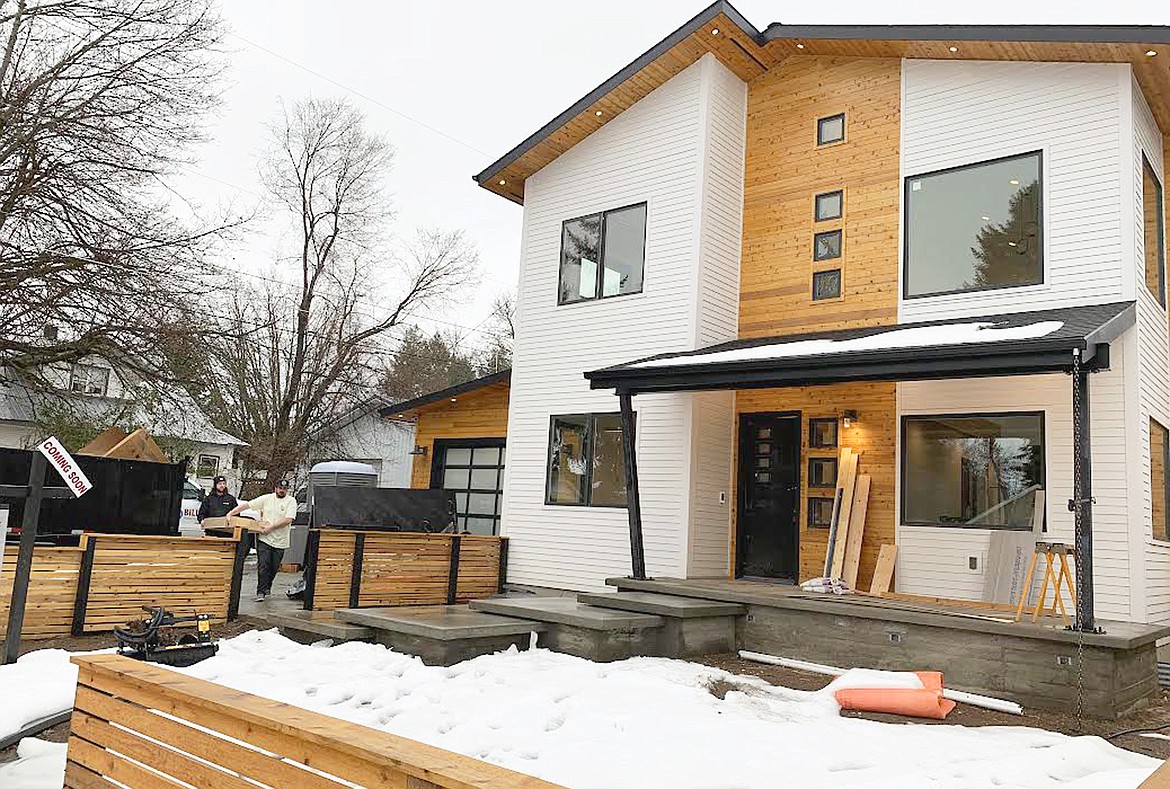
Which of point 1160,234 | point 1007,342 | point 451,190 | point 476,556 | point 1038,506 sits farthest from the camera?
point 451,190

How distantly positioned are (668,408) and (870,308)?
2439 millimetres

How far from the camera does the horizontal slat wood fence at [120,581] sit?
25.4 ft

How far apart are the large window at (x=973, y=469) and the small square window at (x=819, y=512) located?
0.88 meters

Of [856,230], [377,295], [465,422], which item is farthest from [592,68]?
[856,230]

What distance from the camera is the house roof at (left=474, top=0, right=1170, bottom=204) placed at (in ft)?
26.6

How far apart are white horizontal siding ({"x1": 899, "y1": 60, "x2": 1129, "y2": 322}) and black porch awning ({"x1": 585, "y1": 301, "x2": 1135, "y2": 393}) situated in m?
0.31

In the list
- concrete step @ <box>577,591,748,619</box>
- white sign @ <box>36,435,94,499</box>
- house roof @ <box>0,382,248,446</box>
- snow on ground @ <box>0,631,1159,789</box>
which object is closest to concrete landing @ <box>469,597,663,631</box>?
concrete step @ <box>577,591,748,619</box>

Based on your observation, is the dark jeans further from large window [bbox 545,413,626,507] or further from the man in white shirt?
large window [bbox 545,413,626,507]

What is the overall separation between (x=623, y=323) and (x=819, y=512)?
323 cm

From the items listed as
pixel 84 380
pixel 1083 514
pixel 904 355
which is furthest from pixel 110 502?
pixel 1083 514

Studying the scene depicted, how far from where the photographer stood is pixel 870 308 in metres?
9.62

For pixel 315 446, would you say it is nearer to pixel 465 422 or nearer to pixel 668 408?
pixel 465 422

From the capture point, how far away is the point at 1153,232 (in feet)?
29.3

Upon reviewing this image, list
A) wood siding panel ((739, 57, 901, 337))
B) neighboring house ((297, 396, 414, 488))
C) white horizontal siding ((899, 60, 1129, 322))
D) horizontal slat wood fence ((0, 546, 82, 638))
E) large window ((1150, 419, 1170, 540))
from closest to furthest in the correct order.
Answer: horizontal slat wood fence ((0, 546, 82, 638)) → large window ((1150, 419, 1170, 540)) → white horizontal siding ((899, 60, 1129, 322)) → wood siding panel ((739, 57, 901, 337)) → neighboring house ((297, 396, 414, 488))
